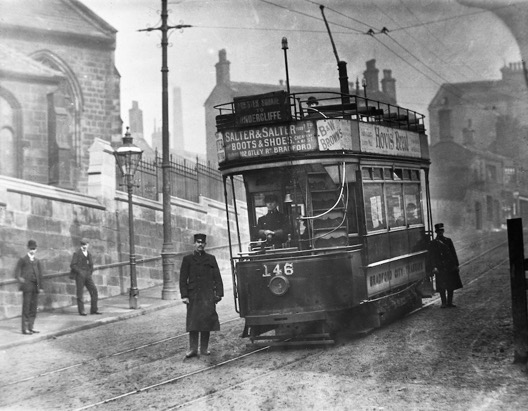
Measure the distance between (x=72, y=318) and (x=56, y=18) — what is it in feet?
57.9

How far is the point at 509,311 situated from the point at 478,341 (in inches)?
97.8

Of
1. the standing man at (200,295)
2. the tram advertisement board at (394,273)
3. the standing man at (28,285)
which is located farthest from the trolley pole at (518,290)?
the standing man at (28,285)

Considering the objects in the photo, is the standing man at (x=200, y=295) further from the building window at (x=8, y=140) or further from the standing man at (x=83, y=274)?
the building window at (x=8, y=140)

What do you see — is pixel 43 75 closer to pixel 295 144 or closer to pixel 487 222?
pixel 295 144

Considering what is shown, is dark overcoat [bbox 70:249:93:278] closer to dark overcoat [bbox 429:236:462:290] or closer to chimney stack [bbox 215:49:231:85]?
dark overcoat [bbox 429:236:462:290]

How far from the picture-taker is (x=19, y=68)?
66.0ft

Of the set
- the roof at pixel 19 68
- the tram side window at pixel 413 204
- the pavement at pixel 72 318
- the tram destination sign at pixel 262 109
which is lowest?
the pavement at pixel 72 318

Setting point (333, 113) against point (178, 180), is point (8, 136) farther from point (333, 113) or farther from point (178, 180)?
point (333, 113)

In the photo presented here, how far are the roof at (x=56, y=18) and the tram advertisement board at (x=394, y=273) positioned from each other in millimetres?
20537

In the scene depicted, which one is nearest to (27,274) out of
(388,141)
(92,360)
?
(92,360)

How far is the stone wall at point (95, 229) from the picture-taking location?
1346 centimetres

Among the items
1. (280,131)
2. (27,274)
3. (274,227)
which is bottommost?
(27,274)

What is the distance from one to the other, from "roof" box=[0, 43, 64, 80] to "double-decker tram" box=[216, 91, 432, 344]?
13.5 m

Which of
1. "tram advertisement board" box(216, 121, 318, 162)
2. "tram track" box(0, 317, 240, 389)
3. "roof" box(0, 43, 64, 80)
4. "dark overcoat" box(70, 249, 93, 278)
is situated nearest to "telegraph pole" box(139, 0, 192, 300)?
"dark overcoat" box(70, 249, 93, 278)
